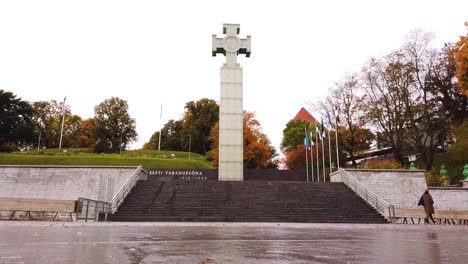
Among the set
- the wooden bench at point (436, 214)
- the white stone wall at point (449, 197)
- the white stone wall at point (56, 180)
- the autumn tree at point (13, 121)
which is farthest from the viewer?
the autumn tree at point (13, 121)

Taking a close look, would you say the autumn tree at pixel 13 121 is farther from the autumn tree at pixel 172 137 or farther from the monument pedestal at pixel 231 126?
the monument pedestal at pixel 231 126

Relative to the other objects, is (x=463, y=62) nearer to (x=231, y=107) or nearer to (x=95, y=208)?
(x=231, y=107)

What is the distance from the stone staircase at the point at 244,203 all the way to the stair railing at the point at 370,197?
1.32 ft

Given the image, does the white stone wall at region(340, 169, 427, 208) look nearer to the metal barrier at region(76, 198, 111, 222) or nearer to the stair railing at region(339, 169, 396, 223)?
the stair railing at region(339, 169, 396, 223)

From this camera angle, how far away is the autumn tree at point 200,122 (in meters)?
74.2

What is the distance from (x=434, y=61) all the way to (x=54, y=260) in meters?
40.9

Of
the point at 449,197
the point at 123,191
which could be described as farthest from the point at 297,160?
the point at 123,191

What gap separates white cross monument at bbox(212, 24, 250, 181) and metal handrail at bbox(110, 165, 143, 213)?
27.3ft

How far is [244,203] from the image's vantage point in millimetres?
22594

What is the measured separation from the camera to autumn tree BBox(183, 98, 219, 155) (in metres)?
74.2

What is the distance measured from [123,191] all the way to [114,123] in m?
60.0

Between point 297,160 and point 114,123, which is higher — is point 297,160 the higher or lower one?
the lower one

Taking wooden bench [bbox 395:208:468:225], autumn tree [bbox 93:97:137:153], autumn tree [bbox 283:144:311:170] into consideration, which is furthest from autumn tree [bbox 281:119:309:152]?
wooden bench [bbox 395:208:468:225]

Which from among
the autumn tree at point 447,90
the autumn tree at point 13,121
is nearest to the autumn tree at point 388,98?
the autumn tree at point 447,90
